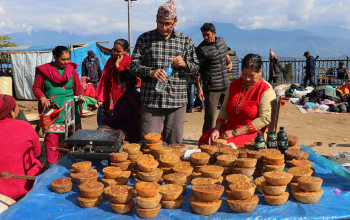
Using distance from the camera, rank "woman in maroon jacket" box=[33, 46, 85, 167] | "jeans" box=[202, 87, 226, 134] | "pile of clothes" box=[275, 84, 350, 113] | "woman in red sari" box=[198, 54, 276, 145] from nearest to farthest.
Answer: "woman in red sari" box=[198, 54, 276, 145] → "woman in maroon jacket" box=[33, 46, 85, 167] → "jeans" box=[202, 87, 226, 134] → "pile of clothes" box=[275, 84, 350, 113]

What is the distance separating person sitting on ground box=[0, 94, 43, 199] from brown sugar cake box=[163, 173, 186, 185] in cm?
146

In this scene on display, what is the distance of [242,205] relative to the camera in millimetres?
1929

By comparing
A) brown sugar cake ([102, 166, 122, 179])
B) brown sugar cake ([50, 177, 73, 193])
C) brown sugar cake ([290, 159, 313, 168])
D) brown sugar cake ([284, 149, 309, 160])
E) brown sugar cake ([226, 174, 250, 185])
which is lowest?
brown sugar cake ([50, 177, 73, 193])

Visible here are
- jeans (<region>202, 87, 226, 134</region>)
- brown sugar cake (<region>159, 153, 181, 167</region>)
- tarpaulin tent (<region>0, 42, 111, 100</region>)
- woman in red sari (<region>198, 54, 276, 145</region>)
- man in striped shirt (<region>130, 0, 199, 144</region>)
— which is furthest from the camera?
tarpaulin tent (<region>0, 42, 111, 100</region>)

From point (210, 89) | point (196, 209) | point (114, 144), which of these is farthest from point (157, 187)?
point (210, 89)

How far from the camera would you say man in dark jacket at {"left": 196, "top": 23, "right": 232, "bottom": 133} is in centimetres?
539

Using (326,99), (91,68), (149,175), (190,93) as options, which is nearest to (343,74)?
(326,99)

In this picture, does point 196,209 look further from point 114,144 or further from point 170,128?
point 170,128

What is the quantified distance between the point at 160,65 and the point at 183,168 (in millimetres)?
1539

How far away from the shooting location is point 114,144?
2674 mm

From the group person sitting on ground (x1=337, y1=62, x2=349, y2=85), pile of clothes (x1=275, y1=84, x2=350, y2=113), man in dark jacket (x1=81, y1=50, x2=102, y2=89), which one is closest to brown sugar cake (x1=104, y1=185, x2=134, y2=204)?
man in dark jacket (x1=81, y1=50, x2=102, y2=89)

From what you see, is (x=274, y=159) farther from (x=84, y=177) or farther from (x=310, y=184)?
(x=84, y=177)

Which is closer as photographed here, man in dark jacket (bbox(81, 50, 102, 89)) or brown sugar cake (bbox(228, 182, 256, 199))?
brown sugar cake (bbox(228, 182, 256, 199))

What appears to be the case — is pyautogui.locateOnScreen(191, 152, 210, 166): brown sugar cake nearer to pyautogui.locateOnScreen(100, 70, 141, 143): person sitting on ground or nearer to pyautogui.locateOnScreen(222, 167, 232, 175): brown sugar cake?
pyautogui.locateOnScreen(222, 167, 232, 175): brown sugar cake
